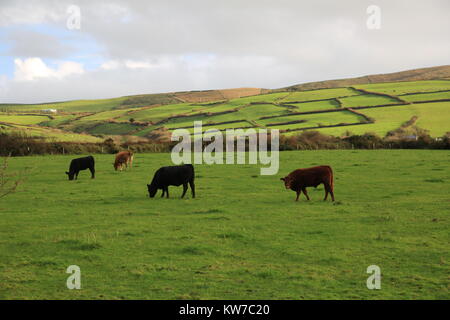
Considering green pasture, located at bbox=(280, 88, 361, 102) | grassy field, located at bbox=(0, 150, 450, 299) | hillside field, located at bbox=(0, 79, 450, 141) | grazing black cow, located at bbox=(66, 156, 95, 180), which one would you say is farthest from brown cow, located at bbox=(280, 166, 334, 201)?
green pasture, located at bbox=(280, 88, 361, 102)

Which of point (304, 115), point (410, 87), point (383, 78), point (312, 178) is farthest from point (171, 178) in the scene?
point (383, 78)

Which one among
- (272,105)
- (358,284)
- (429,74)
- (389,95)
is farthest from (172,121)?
(429,74)

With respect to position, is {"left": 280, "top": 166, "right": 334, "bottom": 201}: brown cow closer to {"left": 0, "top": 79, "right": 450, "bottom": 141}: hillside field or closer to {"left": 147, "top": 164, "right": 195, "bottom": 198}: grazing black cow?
{"left": 147, "top": 164, "right": 195, "bottom": 198}: grazing black cow

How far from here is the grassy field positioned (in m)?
A: 8.76

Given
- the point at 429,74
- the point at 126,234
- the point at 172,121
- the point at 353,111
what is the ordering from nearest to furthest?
the point at 126,234
the point at 353,111
the point at 172,121
the point at 429,74

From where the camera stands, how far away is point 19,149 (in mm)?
46875

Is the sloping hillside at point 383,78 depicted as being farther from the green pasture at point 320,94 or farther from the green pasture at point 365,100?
the green pasture at point 365,100

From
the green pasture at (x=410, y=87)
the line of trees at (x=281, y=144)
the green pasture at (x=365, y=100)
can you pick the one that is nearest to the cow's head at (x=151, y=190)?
the line of trees at (x=281, y=144)

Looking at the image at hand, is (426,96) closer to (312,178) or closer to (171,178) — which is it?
(312,178)

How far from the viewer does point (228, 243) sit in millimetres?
11938
